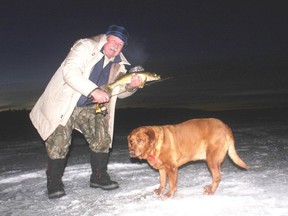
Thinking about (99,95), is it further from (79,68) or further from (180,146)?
(180,146)

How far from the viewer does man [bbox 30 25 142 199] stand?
4.61 m

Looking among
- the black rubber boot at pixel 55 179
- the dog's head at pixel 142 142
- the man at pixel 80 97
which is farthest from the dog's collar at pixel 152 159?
the black rubber boot at pixel 55 179

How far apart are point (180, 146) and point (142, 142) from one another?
24.9 inches

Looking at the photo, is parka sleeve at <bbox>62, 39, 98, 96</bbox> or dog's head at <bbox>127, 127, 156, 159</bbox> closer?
dog's head at <bbox>127, 127, 156, 159</bbox>

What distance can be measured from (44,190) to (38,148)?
520 centimetres

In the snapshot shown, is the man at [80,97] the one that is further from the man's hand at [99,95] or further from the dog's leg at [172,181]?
the dog's leg at [172,181]

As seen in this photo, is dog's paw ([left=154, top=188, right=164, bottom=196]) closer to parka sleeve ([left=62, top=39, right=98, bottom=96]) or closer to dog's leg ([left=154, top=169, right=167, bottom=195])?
dog's leg ([left=154, top=169, right=167, bottom=195])

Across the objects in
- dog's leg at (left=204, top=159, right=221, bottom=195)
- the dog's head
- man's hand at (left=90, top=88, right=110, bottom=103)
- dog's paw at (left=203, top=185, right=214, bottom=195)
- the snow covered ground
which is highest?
man's hand at (left=90, top=88, right=110, bottom=103)

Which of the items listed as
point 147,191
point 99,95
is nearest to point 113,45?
point 99,95

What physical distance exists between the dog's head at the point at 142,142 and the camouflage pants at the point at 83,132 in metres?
0.98

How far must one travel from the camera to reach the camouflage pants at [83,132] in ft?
16.0

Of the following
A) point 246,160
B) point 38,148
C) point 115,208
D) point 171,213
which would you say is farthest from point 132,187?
point 38,148

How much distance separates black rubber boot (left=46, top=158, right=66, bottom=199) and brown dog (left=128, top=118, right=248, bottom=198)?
48.7 inches

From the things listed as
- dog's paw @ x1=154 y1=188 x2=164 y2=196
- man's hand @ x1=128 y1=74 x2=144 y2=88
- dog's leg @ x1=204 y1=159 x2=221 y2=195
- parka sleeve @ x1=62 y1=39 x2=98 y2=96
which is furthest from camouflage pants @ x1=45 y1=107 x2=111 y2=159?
dog's leg @ x1=204 y1=159 x2=221 y2=195
